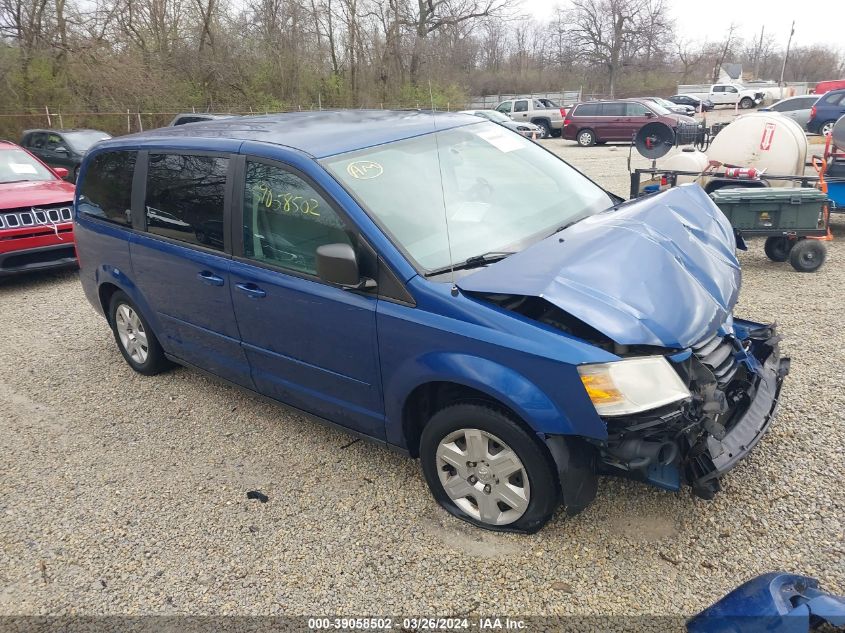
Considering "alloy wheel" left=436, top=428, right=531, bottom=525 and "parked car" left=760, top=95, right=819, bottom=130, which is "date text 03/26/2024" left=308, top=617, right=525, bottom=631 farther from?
"parked car" left=760, top=95, right=819, bottom=130

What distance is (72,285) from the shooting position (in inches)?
305

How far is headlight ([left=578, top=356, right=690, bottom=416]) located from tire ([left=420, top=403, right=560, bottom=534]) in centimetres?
38

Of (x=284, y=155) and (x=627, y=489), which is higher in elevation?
(x=284, y=155)

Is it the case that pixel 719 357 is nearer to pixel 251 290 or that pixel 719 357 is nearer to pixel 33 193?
pixel 251 290

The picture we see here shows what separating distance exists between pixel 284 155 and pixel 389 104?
15.4 meters

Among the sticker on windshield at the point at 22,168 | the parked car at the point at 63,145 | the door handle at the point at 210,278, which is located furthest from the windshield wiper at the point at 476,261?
the parked car at the point at 63,145

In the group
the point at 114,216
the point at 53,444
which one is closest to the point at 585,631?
the point at 53,444

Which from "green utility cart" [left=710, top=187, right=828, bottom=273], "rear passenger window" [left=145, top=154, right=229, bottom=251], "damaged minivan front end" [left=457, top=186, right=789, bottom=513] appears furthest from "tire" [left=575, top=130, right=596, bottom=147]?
"damaged minivan front end" [left=457, top=186, right=789, bottom=513]

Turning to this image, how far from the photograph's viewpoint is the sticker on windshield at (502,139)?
392 centimetres

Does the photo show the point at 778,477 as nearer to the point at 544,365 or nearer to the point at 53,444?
the point at 544,365

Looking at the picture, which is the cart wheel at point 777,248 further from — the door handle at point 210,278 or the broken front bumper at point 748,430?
the door handle at point 210,278

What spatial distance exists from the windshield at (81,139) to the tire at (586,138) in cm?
1636

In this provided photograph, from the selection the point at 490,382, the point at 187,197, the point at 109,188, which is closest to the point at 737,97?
the point at 109,188

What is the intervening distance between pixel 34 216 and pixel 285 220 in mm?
5530
